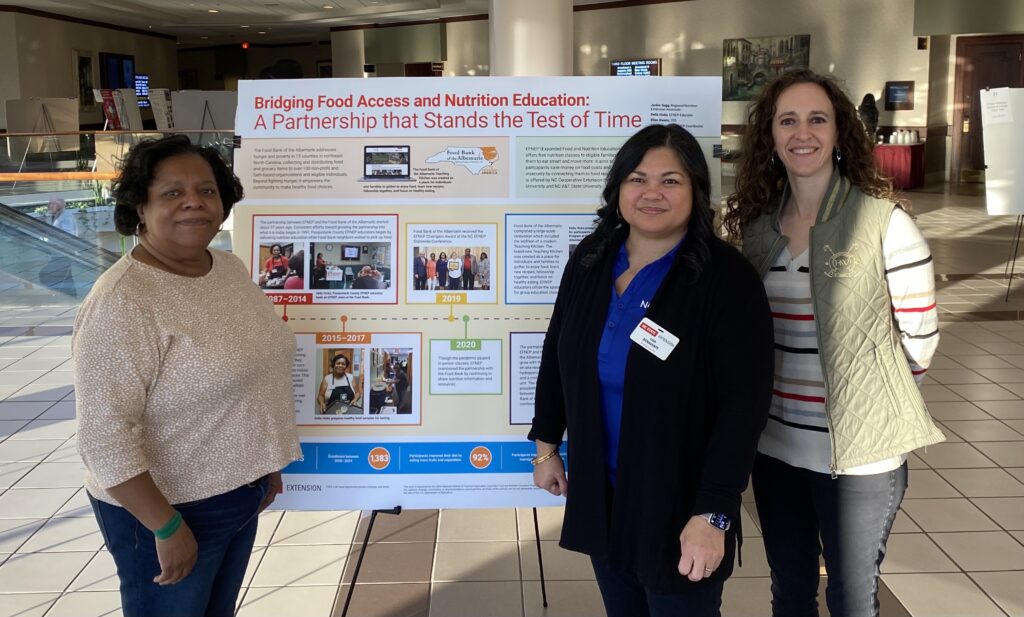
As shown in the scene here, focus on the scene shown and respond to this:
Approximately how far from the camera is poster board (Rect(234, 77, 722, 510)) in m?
2.41

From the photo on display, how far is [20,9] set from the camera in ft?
57.8

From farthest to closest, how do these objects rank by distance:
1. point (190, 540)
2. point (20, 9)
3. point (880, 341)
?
point (20, 9) → point (880, 341) → point (190, 540)

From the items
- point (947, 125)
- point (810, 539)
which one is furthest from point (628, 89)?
point (947, 125)

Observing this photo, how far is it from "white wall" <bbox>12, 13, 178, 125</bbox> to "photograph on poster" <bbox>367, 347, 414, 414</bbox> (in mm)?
18609

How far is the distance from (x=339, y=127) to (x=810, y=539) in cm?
161

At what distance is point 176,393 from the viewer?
165cm

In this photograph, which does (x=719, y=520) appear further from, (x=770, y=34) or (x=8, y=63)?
(x=8, y=63)

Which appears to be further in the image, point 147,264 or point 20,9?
point 20,9

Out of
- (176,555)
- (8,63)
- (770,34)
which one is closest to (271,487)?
(176,555)

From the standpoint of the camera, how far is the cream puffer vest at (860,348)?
6.22 ft

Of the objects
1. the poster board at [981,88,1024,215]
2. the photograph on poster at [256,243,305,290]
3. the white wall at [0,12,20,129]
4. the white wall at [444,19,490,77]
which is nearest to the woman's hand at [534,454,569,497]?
→ the photograph on poster at [256,243,305,290]

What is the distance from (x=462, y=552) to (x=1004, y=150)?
640cm

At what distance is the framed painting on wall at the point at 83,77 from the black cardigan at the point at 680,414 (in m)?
21.1

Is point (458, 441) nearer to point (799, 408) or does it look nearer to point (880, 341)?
point (799, 408)
